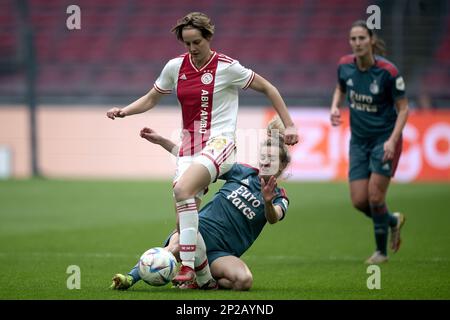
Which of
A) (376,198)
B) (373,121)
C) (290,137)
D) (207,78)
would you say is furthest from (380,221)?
(207,78)

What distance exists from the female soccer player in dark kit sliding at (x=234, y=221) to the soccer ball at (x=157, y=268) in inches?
5.8

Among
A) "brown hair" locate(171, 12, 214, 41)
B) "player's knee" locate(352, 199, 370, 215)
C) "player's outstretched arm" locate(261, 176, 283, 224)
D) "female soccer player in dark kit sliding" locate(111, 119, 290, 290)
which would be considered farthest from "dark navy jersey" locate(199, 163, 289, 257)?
"player's knee" locate(352, 199, 370, 215)

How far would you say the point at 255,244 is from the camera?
33.8ft

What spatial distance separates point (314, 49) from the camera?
78.5 ft

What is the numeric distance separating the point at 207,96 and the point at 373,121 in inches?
99.5

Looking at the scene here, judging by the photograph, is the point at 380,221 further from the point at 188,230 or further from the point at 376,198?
the point at 188,230

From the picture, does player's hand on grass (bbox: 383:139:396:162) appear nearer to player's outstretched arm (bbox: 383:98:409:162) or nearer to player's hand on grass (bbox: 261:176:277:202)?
player's outstretched arm (bbox: 383:98:409:162)

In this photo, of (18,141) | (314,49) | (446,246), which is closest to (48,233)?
(446,246)

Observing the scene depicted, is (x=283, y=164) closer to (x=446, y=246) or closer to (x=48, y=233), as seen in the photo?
(x=446, y=246)

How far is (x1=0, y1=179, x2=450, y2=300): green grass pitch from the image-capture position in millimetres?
6691

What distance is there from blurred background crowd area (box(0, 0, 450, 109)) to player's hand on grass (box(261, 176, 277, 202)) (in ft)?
48.5
